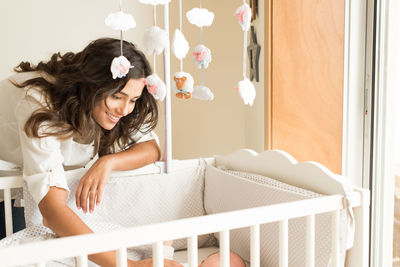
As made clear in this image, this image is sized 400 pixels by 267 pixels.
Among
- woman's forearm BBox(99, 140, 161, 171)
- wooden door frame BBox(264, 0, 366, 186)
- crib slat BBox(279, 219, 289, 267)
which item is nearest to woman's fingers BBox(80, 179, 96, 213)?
woman's forearm BBox(99, 140, 161, 171)

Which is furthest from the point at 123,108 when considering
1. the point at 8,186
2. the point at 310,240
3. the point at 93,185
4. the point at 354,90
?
the point at 354,90

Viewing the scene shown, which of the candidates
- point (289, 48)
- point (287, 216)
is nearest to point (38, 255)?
point (287, 216)

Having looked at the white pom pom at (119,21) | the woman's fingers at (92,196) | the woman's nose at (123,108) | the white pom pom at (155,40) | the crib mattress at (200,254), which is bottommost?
the crib mattress at (200,254)

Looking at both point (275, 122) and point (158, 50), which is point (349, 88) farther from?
point (158, 50)

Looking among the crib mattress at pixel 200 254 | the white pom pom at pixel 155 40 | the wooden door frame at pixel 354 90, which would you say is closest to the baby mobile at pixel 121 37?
the white pom pom at pixel 155 40

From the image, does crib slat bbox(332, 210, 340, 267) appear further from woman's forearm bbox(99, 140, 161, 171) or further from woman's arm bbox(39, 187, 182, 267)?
woman's forearm bbox(99, 140, 161, 171)

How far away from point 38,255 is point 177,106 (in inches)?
77.4

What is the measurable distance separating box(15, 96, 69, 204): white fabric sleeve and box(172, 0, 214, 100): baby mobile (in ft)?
1.53

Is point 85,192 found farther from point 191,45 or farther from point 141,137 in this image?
point 191,45

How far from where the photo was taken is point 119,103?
1.17m

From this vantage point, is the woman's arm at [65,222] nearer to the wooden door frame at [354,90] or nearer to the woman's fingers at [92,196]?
the woman's fingers at [92,196]

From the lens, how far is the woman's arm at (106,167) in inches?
47.5

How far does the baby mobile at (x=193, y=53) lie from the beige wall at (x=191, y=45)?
1263mm

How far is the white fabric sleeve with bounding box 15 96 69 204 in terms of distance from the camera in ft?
3.60
